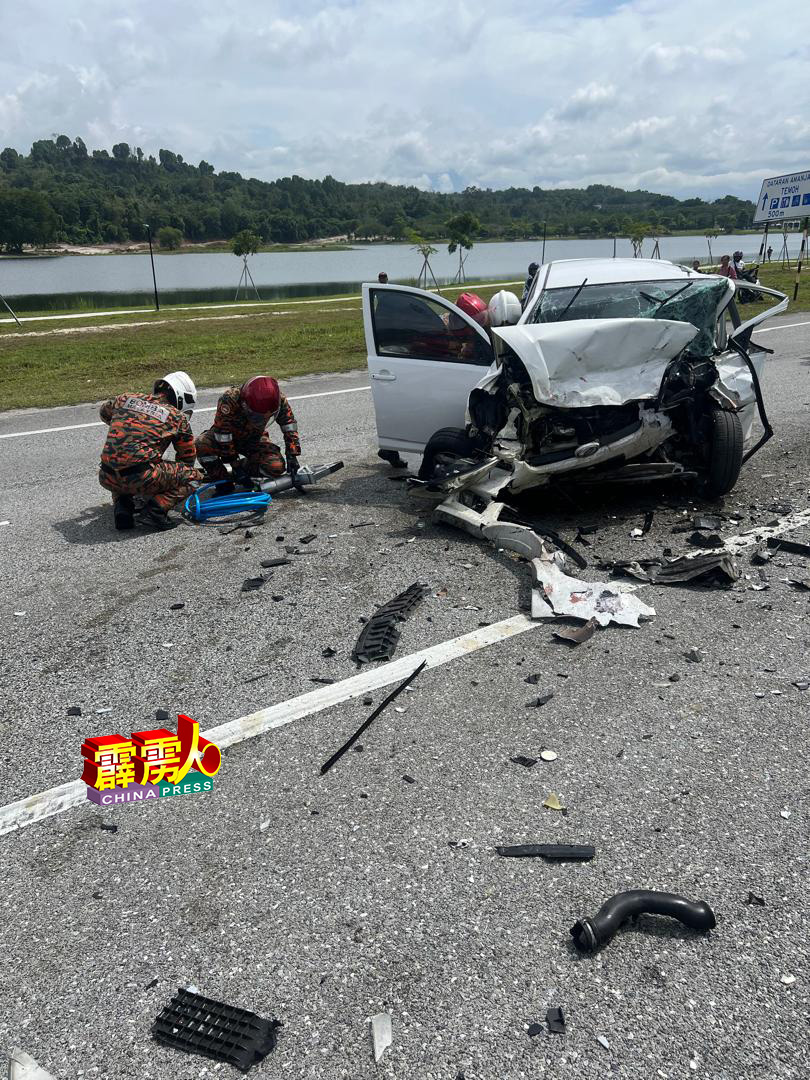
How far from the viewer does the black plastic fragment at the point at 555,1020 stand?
2150 mm

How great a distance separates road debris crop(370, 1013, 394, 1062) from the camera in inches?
83.2

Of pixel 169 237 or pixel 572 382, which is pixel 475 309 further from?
pixel 169 237

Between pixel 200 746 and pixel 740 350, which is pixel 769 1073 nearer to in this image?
pixel 200 746

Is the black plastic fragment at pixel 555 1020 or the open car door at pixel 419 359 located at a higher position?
the open car door at pixel 419 359

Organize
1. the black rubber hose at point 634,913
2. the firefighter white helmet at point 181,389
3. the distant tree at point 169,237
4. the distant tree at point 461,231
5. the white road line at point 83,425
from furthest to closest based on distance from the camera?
the distant tree at point 169,237 < the distant tree at point 461,231 < the white road line at point 83,425 < the firefighter white helmet at point 181,389 < the black rubber hose at point 634,913

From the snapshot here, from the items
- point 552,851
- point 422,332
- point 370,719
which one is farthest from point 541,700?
point 422,332

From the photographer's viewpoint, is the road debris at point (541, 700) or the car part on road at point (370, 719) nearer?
the car part on road at point (370, 719)

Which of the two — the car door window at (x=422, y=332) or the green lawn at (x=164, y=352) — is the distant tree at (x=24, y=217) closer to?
the green lawn at (x=164, y=352)

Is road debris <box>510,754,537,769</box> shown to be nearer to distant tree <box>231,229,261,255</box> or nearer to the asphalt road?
the asphalt road

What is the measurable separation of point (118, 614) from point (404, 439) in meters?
3.26

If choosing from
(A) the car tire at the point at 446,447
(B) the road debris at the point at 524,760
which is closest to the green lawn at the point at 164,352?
(A) the car tire at the point at 446,447

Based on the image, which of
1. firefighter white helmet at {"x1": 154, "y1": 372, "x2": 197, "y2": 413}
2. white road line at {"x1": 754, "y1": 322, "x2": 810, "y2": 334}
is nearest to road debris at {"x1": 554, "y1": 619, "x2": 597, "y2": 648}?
firefighter white helmet at {"x1": 154, "y1": 372, "x2": 197, "y2": 413}

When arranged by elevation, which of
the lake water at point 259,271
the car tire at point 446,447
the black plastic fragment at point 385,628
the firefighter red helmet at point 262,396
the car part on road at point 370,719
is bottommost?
the car part on road at point 370,719

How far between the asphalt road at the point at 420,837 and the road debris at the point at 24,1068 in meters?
0.04
